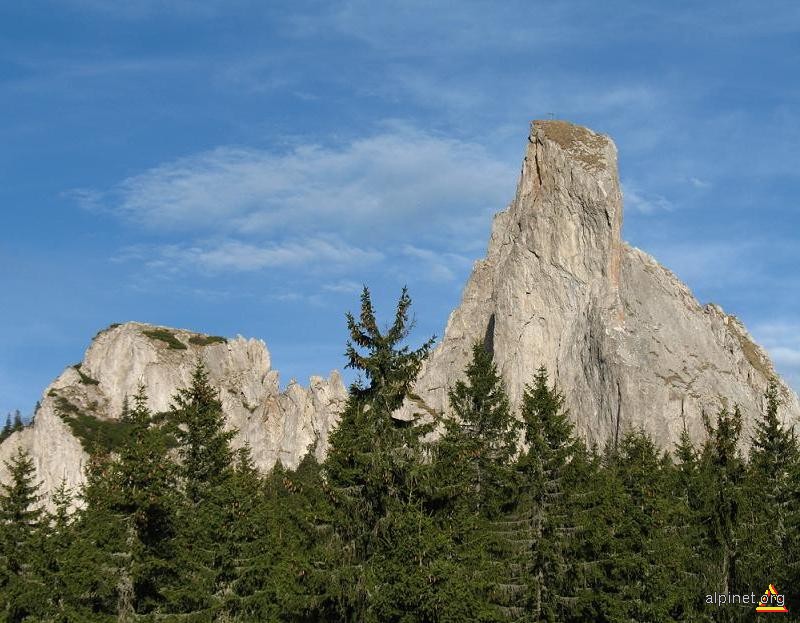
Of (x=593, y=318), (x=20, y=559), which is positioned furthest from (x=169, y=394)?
(x=20, y=559)

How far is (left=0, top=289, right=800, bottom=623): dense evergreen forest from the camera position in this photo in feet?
91.9

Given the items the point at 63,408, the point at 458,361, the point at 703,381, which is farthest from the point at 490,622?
the point at 63,408

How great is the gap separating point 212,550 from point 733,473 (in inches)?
1045

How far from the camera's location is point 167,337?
593 feet

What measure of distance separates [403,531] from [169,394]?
13927 centimetres

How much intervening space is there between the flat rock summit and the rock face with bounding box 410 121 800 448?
0.19 m

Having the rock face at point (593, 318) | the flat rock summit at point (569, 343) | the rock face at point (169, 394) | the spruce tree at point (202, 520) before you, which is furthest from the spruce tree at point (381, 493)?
the rock face at point (169, 394)

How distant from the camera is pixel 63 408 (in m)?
153

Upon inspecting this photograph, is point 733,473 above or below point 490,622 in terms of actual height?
above

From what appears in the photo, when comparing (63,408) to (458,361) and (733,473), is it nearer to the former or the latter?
(458,361)

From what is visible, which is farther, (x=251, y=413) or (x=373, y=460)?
(x=251, y=413)

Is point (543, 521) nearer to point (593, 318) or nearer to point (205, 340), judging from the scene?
point (593, 318)

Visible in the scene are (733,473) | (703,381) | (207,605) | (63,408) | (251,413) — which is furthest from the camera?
(251,413)

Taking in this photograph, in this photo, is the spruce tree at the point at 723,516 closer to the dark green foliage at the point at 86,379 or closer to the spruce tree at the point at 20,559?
the spruce tree at the point at 20,559
